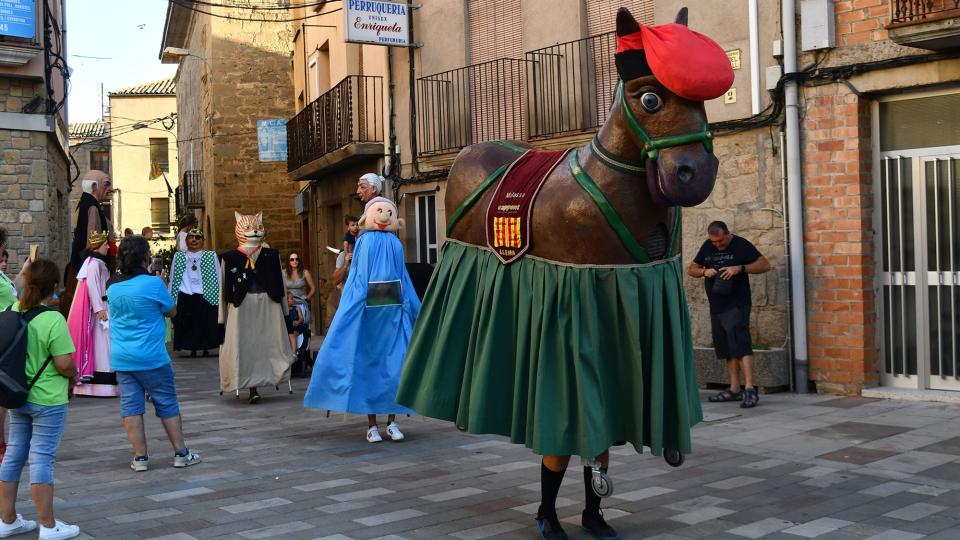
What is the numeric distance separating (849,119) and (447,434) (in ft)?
15.2

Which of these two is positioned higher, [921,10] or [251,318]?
[921,10]

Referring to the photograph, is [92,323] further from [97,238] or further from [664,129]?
[664,129]

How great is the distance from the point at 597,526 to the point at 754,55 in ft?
21.3

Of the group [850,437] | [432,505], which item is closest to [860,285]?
[850,437]

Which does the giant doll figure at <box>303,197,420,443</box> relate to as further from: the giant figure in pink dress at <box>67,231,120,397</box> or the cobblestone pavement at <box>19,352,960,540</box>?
the giant figure in pink dress at <box>67,231,120,397</box>

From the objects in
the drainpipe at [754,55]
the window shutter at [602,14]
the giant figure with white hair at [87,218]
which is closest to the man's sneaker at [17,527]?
A: the giant figure with white hair at [87,218]

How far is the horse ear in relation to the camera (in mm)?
4258

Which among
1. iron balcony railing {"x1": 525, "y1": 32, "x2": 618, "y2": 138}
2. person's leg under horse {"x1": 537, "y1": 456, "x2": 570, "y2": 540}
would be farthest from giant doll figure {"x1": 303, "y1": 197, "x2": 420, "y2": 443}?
iron balcony railing {"x1": 525, "y1": 32, "x2": 618, "y2": 138}

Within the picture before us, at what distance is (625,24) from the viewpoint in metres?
4.28

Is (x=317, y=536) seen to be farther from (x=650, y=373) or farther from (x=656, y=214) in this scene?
(x=656, y=214)

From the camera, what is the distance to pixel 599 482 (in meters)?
4.59

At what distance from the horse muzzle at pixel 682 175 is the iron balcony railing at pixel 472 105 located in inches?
385

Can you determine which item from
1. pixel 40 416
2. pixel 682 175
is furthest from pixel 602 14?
pixel 40 416

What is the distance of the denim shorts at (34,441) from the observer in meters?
5.02
